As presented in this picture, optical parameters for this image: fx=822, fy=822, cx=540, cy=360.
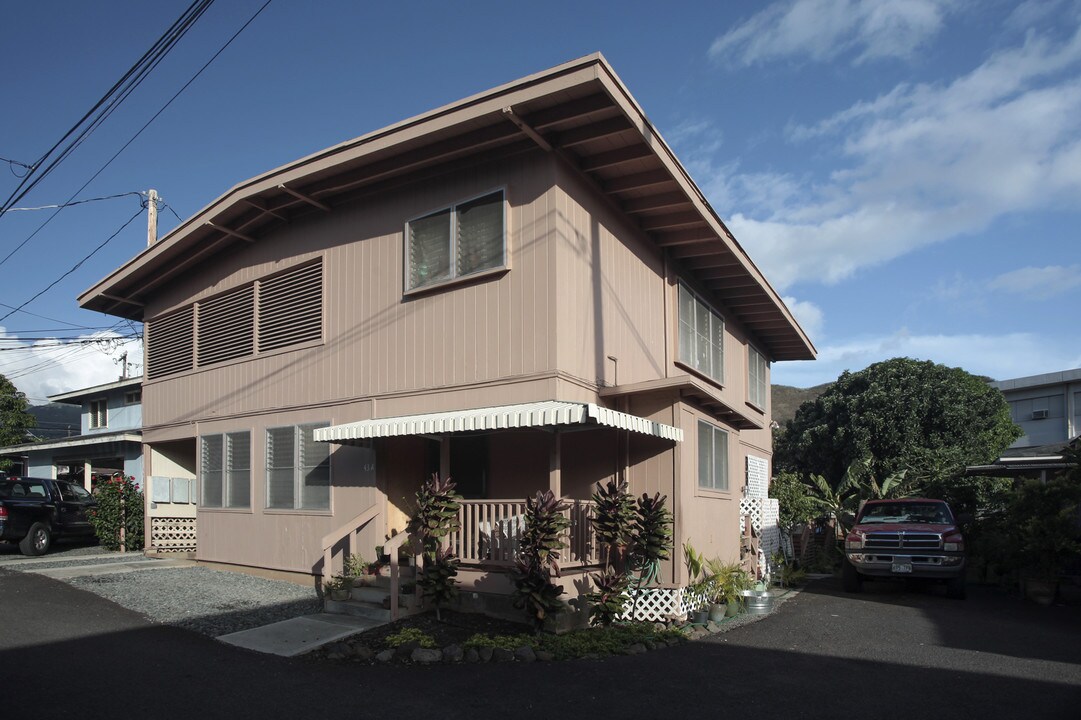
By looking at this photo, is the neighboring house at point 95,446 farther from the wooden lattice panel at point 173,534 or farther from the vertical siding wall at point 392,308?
the vertical siding wall at point 392,308

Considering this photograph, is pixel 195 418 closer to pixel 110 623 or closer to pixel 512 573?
pixel 110 623

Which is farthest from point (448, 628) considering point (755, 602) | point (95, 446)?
point (95, 446)

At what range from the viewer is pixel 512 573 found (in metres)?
9.46

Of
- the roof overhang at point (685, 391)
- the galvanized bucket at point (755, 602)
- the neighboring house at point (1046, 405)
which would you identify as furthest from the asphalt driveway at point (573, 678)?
the neighboring house at point (1046, 405)

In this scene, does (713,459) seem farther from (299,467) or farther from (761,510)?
(299,467)

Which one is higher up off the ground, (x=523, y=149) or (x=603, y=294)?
(x=523, y=149)

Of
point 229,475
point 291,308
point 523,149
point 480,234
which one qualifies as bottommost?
point 229,475

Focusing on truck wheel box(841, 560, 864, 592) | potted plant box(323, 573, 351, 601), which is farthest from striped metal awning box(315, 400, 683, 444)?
truck wheel box(841, 560, 864, 592)

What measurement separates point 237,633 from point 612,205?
297 inches

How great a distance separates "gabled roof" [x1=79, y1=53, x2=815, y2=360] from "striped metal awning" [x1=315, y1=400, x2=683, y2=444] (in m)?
3.36

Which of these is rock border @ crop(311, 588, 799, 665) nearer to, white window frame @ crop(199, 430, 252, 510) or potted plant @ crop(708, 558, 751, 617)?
potted plant @ crop(708, 558, 751, 617)

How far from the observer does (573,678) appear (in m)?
7.82

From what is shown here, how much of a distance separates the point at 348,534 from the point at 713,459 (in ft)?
18.1

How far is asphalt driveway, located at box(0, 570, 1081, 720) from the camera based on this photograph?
6855 mm
